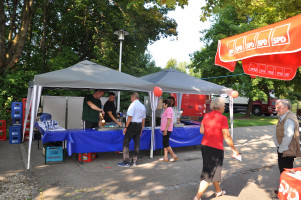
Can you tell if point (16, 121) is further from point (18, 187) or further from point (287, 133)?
point (287, 133)

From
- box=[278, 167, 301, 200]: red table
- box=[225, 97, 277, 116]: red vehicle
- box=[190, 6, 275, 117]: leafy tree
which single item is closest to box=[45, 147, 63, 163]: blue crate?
box=[278, 167, 301, 200]: red table

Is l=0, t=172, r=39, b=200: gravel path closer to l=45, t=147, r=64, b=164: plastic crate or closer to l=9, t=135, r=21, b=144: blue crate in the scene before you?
l=45, t=147, r=64, b=164: plastic crate

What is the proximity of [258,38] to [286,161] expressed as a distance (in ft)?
7.01

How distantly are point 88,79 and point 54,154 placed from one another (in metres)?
2.04

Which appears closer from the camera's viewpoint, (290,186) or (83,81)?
(290,186)

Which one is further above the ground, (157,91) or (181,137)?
(157,91)

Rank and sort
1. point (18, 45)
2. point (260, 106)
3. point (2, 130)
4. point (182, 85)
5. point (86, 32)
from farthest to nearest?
point (260, 106) < point (86, 32) < point (18, 45) < point (2, 130) < point (182, 85)

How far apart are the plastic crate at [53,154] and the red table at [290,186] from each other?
4971 mm

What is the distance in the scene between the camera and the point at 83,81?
18.7ft

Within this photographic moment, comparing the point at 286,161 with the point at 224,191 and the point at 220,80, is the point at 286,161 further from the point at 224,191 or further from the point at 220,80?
the point at 220,80

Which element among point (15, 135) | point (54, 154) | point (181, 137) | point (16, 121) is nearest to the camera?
point (54, 154)

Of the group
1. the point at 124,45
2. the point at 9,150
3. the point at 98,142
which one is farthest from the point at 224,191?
the point at 124,45

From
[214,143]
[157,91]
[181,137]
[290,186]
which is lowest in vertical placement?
[181,137]

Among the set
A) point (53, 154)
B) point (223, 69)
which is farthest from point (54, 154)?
point (223, 69)
